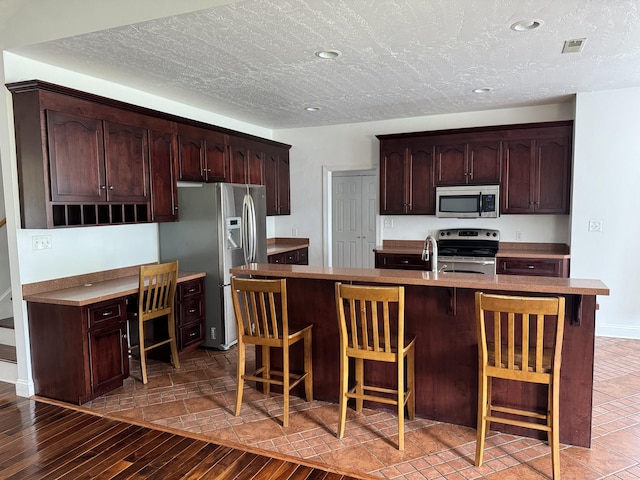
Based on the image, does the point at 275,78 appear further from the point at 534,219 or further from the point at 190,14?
the point at 534,219

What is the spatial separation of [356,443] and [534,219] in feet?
13.1

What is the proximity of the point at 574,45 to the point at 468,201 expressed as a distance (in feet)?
8.07

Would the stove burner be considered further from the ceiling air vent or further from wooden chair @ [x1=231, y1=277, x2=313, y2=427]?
wooden chair @ [x1=231, y1=277, x2=313, y2=427]

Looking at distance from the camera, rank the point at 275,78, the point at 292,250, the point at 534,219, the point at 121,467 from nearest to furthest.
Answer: the point at 121,467, the point at 275,78, the point at 534,219, the point at 292,250

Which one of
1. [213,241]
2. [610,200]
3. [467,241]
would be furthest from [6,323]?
[610,200]

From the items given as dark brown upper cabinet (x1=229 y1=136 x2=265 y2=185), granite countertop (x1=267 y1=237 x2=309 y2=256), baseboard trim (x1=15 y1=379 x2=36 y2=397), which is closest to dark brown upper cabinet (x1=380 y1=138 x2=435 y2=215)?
granite countertop (x1=267 y1=237 x2=309 y2=256)

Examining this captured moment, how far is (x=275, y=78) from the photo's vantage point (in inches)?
157

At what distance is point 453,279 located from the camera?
2846 mm

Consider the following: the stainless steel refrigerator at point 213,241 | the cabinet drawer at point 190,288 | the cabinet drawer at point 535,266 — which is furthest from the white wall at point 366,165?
the cabinet drawer at point 190,288

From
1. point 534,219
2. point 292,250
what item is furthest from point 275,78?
point 534,219

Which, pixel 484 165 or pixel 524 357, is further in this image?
pixel 484 165

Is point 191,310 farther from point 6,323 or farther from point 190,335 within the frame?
point 6,323

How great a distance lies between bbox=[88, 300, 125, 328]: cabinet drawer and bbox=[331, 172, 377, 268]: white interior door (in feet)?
12.5

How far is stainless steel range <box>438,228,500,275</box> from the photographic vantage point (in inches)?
204
